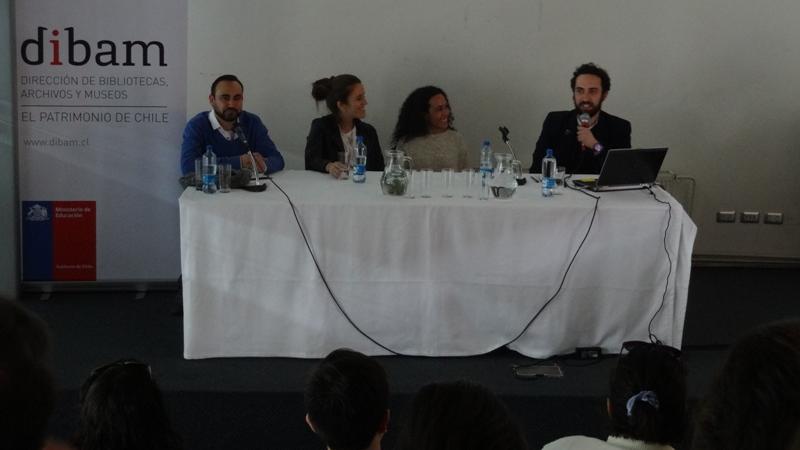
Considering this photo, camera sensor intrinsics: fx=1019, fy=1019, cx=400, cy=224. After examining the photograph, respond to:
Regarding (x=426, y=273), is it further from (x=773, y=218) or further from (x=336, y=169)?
(x=773, y=218)

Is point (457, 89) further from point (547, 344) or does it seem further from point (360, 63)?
point (547, 344)

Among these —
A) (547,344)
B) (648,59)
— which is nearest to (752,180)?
(648,59)

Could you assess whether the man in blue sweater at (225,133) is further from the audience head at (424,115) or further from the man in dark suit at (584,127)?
the man in dark suit at (584,127)

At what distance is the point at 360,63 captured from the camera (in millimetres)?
5715

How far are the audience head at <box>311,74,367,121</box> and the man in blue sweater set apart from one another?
39cm

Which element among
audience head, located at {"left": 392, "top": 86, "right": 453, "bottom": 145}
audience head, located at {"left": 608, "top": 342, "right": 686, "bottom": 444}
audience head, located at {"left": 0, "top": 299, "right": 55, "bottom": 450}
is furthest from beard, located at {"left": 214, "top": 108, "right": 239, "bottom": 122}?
audience head, located at {"left": 0, "top": 299, "right": 55, "bottom": 450}

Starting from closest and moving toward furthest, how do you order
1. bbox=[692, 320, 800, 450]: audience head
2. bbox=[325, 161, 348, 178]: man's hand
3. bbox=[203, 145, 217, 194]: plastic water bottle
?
bbox=[692, 320, 800, 450]: audience head
bbox=[203, 145, 217, 194]: plastic water bottle
bbox=[325, 161, 348, 178]: man's hand

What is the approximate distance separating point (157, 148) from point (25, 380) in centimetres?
444

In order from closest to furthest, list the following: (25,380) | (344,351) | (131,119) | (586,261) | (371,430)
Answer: (25,380) < (371,430) < (344,351) < (586,261) < (131,119)

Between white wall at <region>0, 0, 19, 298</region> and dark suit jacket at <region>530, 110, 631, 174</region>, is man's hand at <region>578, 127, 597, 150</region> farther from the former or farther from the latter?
white wall at <region>0, 0, 19, 298</region>

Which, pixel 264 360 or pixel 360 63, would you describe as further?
pixel 360 63

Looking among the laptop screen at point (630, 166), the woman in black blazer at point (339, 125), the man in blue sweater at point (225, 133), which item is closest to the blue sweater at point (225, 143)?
the man in blue sweater at point (225, 133)

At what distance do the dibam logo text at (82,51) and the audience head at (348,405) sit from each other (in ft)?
10.8

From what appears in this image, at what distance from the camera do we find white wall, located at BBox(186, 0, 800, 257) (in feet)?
18.5
